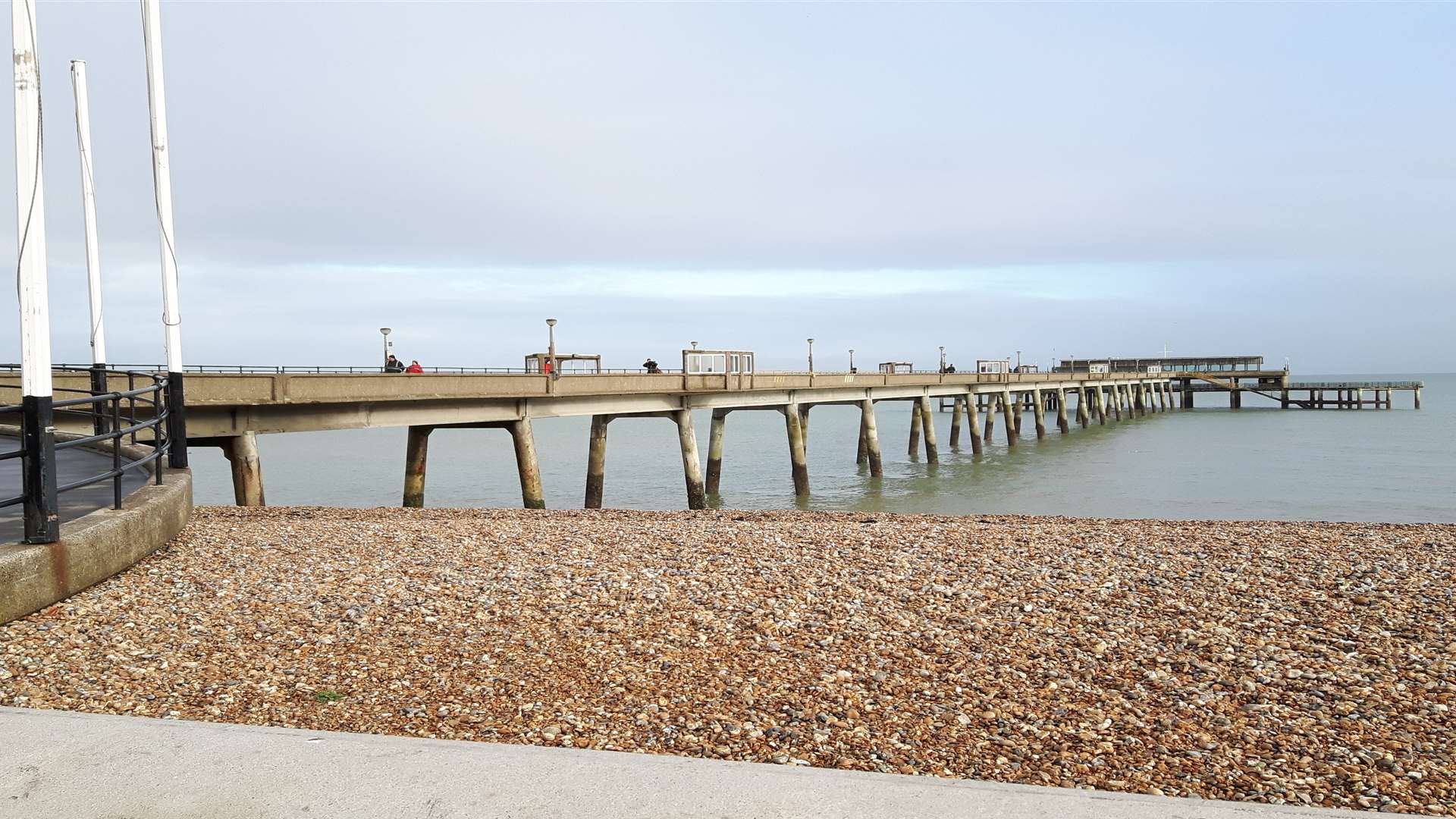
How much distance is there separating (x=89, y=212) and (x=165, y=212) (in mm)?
5054

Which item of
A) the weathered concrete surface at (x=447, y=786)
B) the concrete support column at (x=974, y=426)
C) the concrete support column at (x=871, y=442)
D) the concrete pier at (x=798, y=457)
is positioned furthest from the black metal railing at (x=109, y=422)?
the concrete support column at (x=974, y=426)

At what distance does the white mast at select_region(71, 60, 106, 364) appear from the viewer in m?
13.7

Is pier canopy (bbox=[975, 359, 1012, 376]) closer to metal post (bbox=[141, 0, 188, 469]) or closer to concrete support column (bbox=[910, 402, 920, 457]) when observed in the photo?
concrete support column (bbox=[910, 402, 920, 457])

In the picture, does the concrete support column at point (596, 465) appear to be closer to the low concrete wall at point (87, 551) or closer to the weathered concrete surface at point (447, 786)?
the low concrete wall at point (87, 551)

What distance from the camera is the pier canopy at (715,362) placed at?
30953 millimetres

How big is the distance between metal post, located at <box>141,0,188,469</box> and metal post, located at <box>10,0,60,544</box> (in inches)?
149

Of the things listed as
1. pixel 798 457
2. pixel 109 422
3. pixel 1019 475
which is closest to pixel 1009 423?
pixel 1019 475

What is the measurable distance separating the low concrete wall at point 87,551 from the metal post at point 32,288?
191 mm

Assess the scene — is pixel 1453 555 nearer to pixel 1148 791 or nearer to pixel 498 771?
pixel 1148 791

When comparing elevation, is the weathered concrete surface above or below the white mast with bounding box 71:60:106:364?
below

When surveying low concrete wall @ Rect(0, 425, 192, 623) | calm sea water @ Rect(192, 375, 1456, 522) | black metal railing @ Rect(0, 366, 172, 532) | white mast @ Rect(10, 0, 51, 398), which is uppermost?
white mast @ Rect(10, 0, 51, 398)

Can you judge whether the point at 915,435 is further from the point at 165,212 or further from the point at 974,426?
the point at 165,212

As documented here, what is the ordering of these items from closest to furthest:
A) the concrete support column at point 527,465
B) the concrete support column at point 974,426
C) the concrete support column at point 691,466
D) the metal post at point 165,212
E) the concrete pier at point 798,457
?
1. the metal post at point 165,212
2. the concrete support column at point 527,465
3. the concrete support column at point 691,466
4. the concrete pier at point 798,457
5. the concrete support column at point 974,426

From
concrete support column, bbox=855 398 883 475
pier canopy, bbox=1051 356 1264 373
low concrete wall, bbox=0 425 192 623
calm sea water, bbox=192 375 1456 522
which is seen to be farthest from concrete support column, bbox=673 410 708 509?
pier canopy, bbox=1051 356 1264 373
